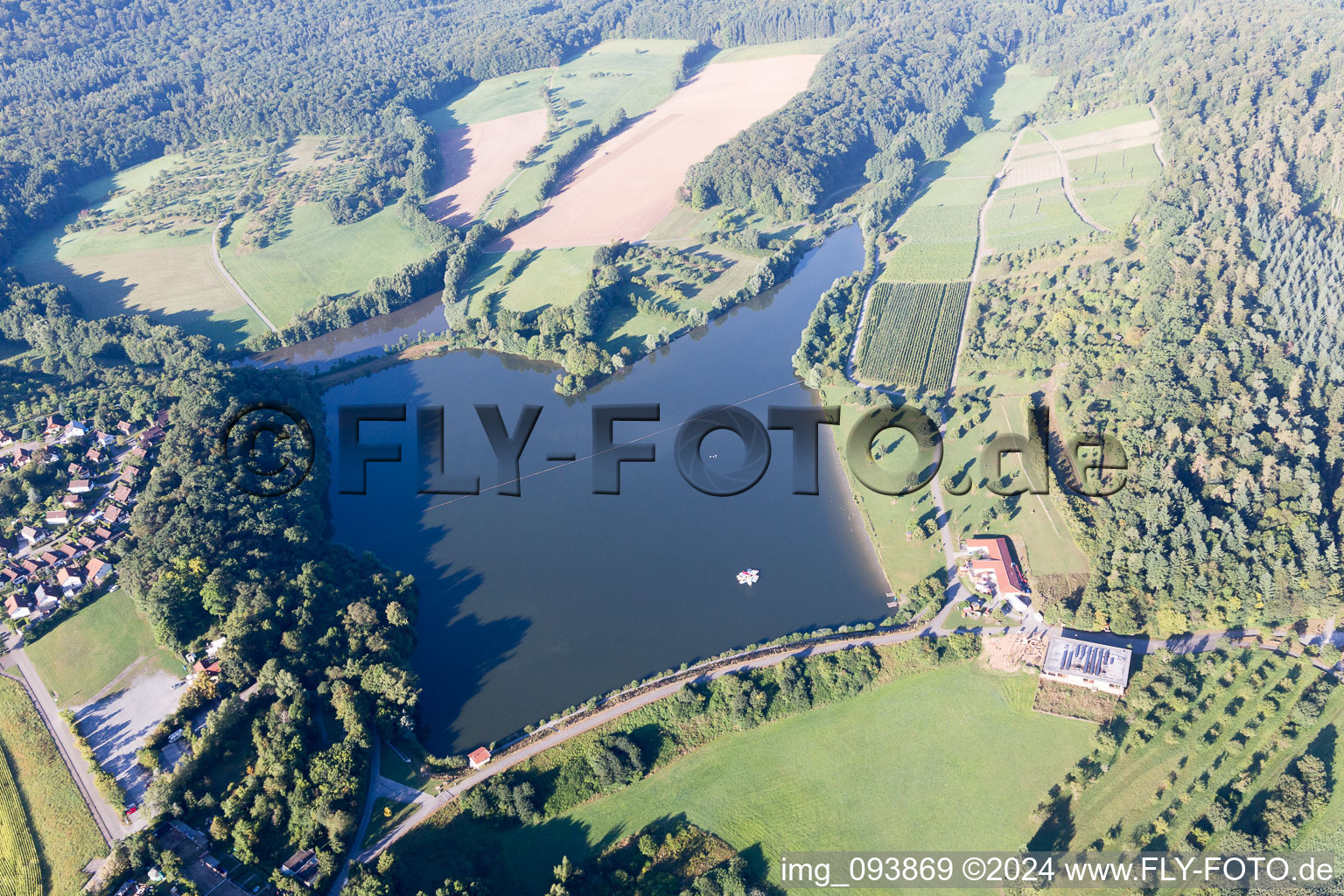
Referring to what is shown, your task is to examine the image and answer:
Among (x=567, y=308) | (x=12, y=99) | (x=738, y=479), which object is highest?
(x=12, y=99)

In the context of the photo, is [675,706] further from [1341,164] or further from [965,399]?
[1341,164]

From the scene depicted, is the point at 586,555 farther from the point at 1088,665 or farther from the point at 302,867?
the point at 1088,665

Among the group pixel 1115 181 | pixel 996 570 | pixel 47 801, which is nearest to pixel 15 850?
pixel 47 801

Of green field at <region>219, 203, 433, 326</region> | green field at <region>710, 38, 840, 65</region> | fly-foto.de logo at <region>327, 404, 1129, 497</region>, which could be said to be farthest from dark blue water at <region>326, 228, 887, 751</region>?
green field at <region>710, 38, 840, 65</region>

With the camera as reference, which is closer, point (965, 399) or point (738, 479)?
point (738, 479)

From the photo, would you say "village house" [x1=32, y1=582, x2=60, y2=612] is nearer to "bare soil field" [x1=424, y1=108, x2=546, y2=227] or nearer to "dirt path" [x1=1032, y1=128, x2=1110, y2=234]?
"bare soil field" [x1=424, y1=108, x2=546, y2=227]

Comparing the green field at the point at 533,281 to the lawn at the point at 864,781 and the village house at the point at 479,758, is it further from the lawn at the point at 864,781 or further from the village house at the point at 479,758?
the lawn at the point at 864,781

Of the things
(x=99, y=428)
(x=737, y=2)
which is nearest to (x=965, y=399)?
(x=99, y=428)
